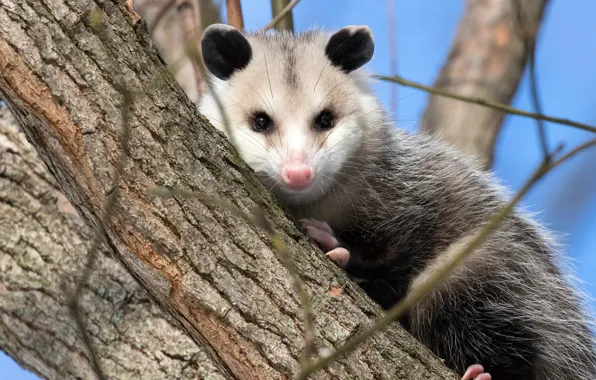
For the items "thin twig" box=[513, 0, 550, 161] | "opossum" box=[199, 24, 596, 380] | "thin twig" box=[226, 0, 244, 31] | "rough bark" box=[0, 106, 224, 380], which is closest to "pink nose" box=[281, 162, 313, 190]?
"opossum" box=[199, 24, 596, 380]

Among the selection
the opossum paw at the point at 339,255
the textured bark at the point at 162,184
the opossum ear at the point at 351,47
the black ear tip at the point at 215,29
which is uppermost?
the opossum ear at the point at 351,47

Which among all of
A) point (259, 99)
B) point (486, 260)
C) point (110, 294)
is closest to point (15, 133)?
point (110, 294)

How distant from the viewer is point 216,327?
175 centimetres

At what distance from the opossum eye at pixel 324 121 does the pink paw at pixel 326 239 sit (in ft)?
0.87

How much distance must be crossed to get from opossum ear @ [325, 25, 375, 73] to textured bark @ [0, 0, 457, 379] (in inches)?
28.8

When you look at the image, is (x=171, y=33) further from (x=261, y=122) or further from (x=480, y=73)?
(x=480, y=73)

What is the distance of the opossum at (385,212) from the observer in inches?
89.6

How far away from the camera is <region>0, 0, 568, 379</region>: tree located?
65.6 inches

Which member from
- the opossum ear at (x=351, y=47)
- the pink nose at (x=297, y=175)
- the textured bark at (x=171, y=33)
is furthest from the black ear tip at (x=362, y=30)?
the textured bark at (x=171, y=33)

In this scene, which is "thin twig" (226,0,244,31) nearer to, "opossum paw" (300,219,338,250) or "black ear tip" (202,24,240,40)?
"black ear tip" (202,24,240,40)

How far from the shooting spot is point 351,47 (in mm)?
2455

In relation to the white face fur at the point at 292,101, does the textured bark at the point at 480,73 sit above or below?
above

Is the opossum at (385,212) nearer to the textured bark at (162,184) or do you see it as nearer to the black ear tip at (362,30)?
the black ear tip at (362,30)

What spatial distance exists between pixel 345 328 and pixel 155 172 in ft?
1.81
